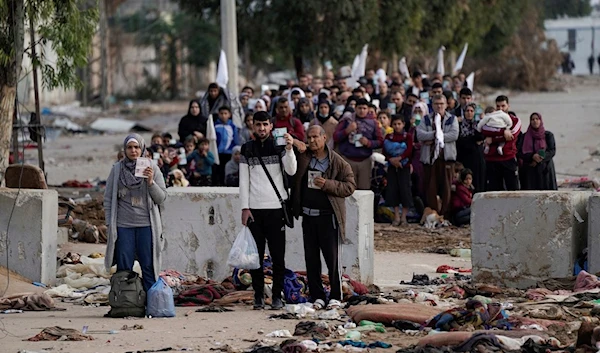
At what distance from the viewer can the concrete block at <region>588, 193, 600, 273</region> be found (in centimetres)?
1259

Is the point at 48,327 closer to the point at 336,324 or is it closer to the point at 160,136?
the point at 336,324

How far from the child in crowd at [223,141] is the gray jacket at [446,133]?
317 centimetres

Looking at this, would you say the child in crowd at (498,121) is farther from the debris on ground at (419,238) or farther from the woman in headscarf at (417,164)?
the debris on ground at (419,238)

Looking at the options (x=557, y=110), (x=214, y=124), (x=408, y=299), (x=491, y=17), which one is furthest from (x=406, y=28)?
(x=408, y=299)

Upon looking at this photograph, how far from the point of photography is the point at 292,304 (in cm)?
1213

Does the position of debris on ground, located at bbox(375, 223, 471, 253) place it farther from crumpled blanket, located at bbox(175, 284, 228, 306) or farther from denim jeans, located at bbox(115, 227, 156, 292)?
denim jeans, located at bbox(115, 227, 156, 292)

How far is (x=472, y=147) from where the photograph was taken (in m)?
18.4

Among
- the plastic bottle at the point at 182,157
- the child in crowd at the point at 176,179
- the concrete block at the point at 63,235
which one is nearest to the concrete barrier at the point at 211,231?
the concrete block at the point at 63,235

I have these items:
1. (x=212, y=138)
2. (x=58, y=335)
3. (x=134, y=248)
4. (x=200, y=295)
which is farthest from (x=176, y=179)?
(x=58, y=335)

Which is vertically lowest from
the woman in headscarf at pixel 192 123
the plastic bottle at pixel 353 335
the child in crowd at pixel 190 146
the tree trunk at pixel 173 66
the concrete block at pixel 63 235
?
the plastic bottle at pixel 353 335

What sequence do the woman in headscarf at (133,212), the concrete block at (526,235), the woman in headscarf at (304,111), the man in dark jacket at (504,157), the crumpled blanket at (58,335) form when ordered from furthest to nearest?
the woman in headscarf at (304,111)
the man in dark jacket at (504,157)
the concrete block at (526,235)
the woman in headscarf at (133,212)
the crumpled blanket at (58,335)

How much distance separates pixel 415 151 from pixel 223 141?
306 cm

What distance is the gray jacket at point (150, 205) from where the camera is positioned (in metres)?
11.8

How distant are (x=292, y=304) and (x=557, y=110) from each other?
32.1 meters
